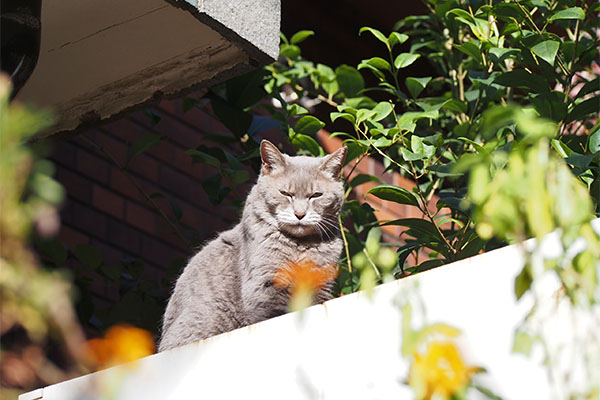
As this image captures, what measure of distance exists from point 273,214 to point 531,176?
1.64 m

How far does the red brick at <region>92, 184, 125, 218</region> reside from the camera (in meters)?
3.41

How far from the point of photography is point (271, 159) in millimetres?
2521

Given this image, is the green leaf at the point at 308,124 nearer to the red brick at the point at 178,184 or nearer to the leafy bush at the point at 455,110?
the leafy bush at the point at 455,110

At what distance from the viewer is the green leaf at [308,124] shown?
8.36 ft

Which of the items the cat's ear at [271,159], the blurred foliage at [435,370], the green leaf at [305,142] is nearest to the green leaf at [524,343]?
the blurred foliage at [435,370]

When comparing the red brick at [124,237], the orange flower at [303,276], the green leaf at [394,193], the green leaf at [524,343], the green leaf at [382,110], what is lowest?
the red brick at [124,237]

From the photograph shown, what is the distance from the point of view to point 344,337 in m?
1.40

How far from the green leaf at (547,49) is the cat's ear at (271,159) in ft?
2.69

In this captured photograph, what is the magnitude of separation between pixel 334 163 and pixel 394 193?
305 mm

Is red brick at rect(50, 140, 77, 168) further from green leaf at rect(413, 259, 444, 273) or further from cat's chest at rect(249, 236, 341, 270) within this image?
green leaf at rect(413, 259, 444, 273)

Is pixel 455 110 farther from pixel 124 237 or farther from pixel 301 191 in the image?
pixel 124 237

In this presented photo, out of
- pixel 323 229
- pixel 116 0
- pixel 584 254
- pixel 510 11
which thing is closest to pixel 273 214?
pixel 323 229

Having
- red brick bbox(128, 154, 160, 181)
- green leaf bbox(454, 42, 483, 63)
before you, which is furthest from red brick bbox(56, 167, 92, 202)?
green leaf bbox(454, 42, 483, 63)

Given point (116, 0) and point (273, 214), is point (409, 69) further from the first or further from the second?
point (116, 0)
